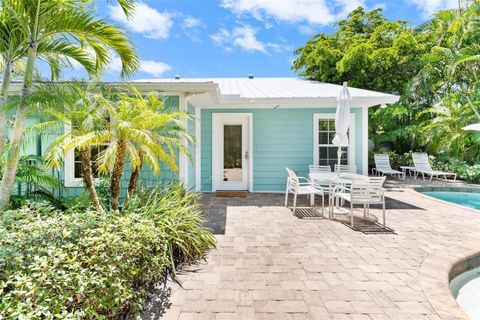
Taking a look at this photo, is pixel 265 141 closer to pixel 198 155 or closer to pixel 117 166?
pixel 198 155

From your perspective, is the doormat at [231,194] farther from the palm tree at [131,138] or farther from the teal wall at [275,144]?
the palm tree at [131,138]

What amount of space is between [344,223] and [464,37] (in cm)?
1363

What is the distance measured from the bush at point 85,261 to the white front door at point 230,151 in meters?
5.03

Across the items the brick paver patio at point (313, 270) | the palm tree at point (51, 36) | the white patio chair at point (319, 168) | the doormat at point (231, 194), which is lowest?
the brick paver patio at point (313, 270)

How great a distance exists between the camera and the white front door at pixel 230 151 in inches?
344

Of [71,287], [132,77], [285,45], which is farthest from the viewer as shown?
[285,45]

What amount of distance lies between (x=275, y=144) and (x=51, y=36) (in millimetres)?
6421

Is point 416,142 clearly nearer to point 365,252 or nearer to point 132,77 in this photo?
point 365,252

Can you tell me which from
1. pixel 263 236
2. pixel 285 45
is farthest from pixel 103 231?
pixel 285 45

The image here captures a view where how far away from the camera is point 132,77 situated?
5133mm

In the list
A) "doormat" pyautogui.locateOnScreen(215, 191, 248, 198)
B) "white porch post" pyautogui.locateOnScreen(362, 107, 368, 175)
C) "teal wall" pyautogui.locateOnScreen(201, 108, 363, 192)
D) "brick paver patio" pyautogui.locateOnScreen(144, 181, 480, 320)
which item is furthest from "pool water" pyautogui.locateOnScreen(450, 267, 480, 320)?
"doormat" pyautogui.locateOnScreen(215, 191, 248, 198)

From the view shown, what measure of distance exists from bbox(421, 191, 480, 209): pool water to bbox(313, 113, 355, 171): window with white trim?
351 centimetres

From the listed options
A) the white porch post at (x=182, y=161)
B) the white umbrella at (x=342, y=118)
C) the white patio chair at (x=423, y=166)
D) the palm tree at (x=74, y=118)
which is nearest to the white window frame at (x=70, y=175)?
the palm tree at (x=74, y=118)

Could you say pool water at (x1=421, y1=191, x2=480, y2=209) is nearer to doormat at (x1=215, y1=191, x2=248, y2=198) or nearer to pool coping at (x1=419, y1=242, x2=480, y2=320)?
pool coping at (x1=419, y1=242, x2=480, y2=320)
